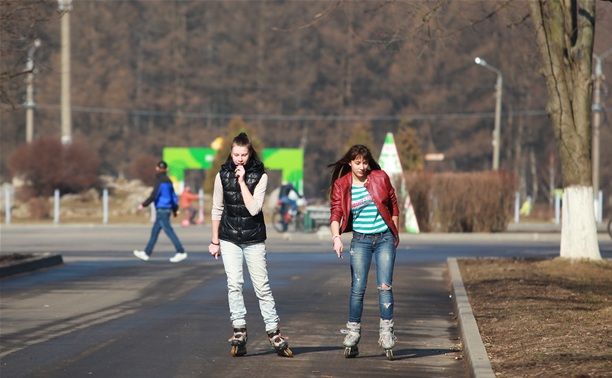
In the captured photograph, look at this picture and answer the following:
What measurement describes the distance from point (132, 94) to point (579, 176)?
6793cm

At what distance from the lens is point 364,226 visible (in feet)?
33.7

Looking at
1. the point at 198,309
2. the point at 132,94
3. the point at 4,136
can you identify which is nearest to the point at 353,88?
the point at 132,94

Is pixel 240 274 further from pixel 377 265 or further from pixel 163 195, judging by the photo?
pixel 163 195

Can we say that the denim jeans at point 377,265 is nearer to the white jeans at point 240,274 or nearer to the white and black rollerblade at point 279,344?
the white and black rollerblade at point 279,344

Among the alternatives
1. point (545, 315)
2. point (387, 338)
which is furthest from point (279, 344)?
point (545, 315)

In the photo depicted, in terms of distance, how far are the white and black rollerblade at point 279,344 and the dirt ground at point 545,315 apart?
167 cm

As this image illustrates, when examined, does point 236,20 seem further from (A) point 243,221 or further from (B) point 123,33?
(A) point 243,221

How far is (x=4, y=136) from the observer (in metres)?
78.8

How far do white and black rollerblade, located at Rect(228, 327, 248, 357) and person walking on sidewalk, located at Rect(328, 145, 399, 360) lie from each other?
2.81 ft

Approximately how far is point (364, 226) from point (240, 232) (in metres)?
1.05

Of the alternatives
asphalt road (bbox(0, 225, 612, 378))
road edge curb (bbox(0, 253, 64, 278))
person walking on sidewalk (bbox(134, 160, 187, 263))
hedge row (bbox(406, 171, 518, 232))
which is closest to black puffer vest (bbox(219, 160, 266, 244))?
asphalt road (bbox(0, 225, 612, 378))

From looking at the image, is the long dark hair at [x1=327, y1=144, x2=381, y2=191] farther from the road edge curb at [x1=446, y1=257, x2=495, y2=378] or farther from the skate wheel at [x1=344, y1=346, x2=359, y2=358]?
the road edge curb at [x1=446, y1=257, x2=495, y2=378]

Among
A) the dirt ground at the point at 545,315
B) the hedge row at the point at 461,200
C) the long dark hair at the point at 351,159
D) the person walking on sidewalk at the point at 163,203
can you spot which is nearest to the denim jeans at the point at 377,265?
the long dark hair at the point at 351,159

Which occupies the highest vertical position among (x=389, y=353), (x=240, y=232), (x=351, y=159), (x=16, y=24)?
(x=16, y=24)
